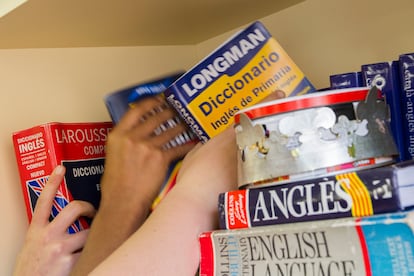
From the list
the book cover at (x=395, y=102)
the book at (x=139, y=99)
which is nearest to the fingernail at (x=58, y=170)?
the book at (x=139, y=99)

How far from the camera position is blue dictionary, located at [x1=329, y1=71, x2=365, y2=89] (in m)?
0.68

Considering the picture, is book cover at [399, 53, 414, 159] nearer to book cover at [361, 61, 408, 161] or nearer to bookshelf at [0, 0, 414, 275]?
book cover at [361, 61, 408, 161]

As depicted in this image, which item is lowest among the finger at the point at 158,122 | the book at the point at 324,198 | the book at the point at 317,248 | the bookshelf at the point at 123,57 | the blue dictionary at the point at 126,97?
the book at the point at 317,248

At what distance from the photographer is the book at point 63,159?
86 centimetres

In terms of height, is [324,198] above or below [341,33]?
below

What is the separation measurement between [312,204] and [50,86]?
579 millimetres

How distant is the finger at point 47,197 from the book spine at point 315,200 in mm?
334

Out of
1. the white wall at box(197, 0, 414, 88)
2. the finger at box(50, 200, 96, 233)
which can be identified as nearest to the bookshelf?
the white wall at box(197, 0, 414, 88)

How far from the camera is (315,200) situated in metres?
0.52

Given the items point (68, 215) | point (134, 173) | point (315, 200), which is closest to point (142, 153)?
point (134, 173)

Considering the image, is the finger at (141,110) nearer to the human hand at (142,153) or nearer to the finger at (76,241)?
the human hand at (142,153)

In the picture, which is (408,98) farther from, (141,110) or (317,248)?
(141,110)

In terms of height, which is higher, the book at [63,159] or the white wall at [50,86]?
the white wall at [50,86]

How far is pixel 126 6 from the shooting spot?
0.83 m
